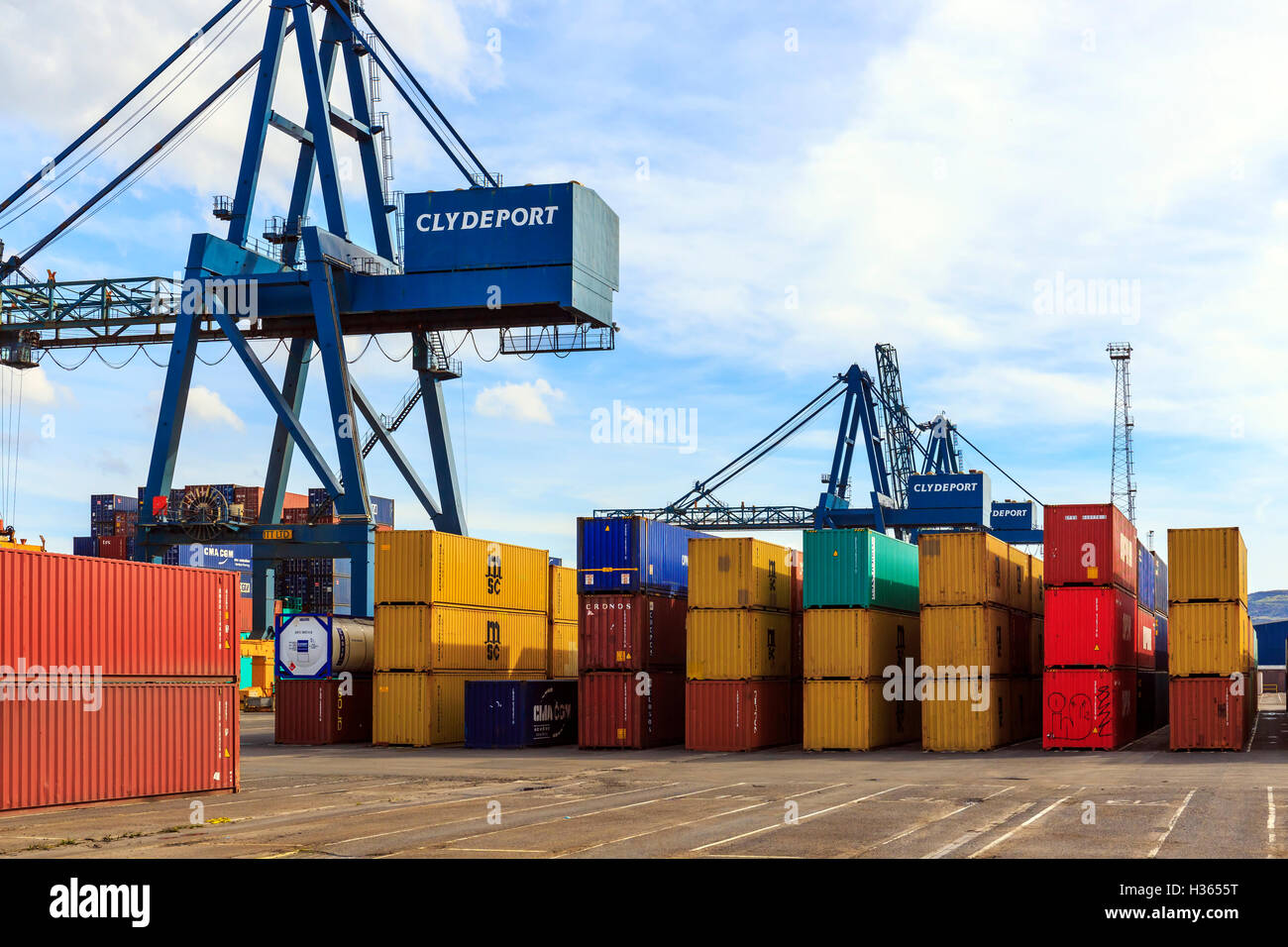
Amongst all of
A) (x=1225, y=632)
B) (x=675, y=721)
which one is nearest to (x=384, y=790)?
(x=675, y=721)

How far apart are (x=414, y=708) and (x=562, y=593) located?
10.4 m

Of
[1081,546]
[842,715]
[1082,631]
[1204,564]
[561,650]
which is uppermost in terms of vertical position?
[1081,546]

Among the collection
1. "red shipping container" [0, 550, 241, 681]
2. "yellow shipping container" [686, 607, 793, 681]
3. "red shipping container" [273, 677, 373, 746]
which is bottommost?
"red shipping container" [273, 677, 373, 746]

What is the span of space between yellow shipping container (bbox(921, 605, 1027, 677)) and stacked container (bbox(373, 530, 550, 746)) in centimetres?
1499

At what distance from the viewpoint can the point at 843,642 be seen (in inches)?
1484

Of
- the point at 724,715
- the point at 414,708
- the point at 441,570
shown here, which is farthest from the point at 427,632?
the point at 724,715

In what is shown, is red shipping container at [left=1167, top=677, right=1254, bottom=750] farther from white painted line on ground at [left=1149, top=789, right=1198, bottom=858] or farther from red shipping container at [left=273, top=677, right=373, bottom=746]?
red shipping container at [left=273, top=677, right=373, bottom=746]

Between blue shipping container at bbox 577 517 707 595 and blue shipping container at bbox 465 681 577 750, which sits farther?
blue shipping container at bbox 465 681 577 750

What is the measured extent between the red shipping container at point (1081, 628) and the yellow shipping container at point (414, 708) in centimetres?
1881

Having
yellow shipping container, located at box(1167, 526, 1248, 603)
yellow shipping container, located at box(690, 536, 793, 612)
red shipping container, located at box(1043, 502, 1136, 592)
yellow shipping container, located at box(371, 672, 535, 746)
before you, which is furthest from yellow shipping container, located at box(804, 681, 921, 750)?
yellow shipping container, located at box(371, 672, 535, 746)

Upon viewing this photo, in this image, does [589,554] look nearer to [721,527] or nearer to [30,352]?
[30,352]

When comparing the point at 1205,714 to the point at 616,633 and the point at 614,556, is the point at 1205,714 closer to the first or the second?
the point at 616,633

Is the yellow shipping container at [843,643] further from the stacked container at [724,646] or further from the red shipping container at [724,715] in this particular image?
the red shipping container at [724,715]

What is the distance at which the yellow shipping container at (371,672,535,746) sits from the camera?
41.2 metres
